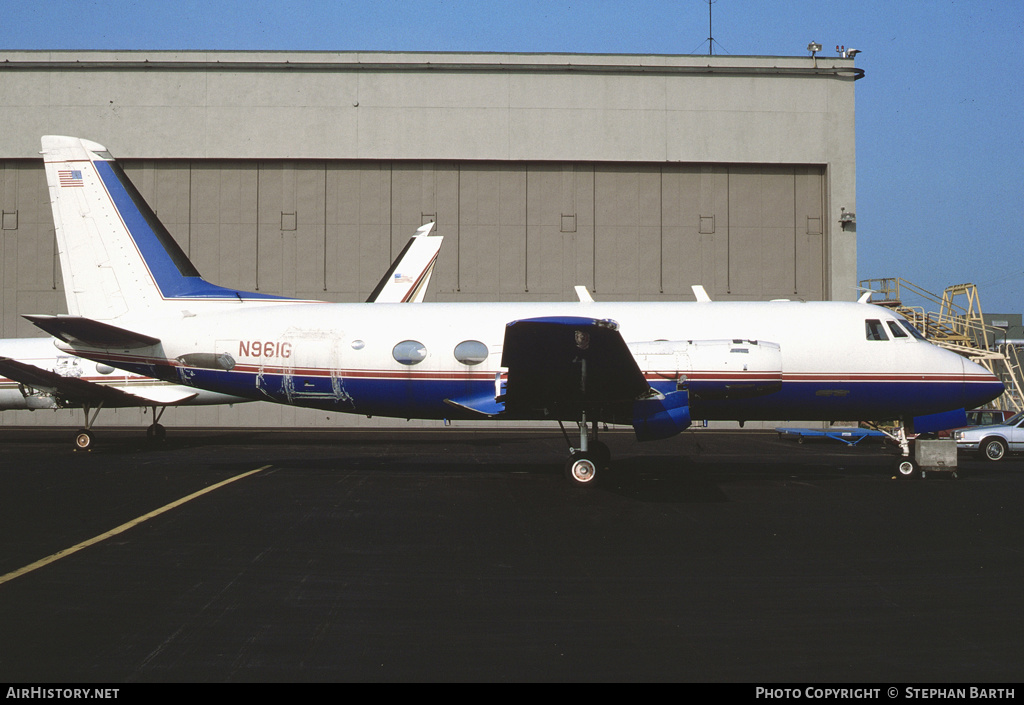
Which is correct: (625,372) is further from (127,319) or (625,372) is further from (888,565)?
(127,319)

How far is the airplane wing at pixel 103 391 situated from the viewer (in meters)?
22.2

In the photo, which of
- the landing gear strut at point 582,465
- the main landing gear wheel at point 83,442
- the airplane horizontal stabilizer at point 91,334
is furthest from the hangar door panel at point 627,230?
the airplane horizontal stabilizer at point 91,334

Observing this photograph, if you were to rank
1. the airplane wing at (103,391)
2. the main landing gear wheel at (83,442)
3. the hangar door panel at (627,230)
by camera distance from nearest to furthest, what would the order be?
the main landing gear wheel at (83,442), the airplane wing at (103,391), the hangar door panel at (627,230)

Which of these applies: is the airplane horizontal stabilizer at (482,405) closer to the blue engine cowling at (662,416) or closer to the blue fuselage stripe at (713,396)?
the blue fuselage stripe at (713,396)

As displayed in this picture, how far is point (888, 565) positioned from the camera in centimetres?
826

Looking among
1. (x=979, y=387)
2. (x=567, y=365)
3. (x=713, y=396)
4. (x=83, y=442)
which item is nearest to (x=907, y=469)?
(x=979, y=387)

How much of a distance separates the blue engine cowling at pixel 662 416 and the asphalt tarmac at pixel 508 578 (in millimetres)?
1022

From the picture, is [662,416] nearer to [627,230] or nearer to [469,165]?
[627,230]

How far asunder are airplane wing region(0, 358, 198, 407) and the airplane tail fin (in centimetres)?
595

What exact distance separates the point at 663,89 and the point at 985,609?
102 feet

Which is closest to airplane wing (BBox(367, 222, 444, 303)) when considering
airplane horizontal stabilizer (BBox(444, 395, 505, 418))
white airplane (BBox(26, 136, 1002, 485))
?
white airplane (BBox(26, 136, 1002, 485))

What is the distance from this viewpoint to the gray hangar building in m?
33.9

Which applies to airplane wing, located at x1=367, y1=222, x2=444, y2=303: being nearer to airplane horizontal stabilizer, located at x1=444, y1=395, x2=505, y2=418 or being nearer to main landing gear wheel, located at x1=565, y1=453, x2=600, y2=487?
airplane horizontal stabilizer, located at x1=444, y1=395, x2=505, y2=418
